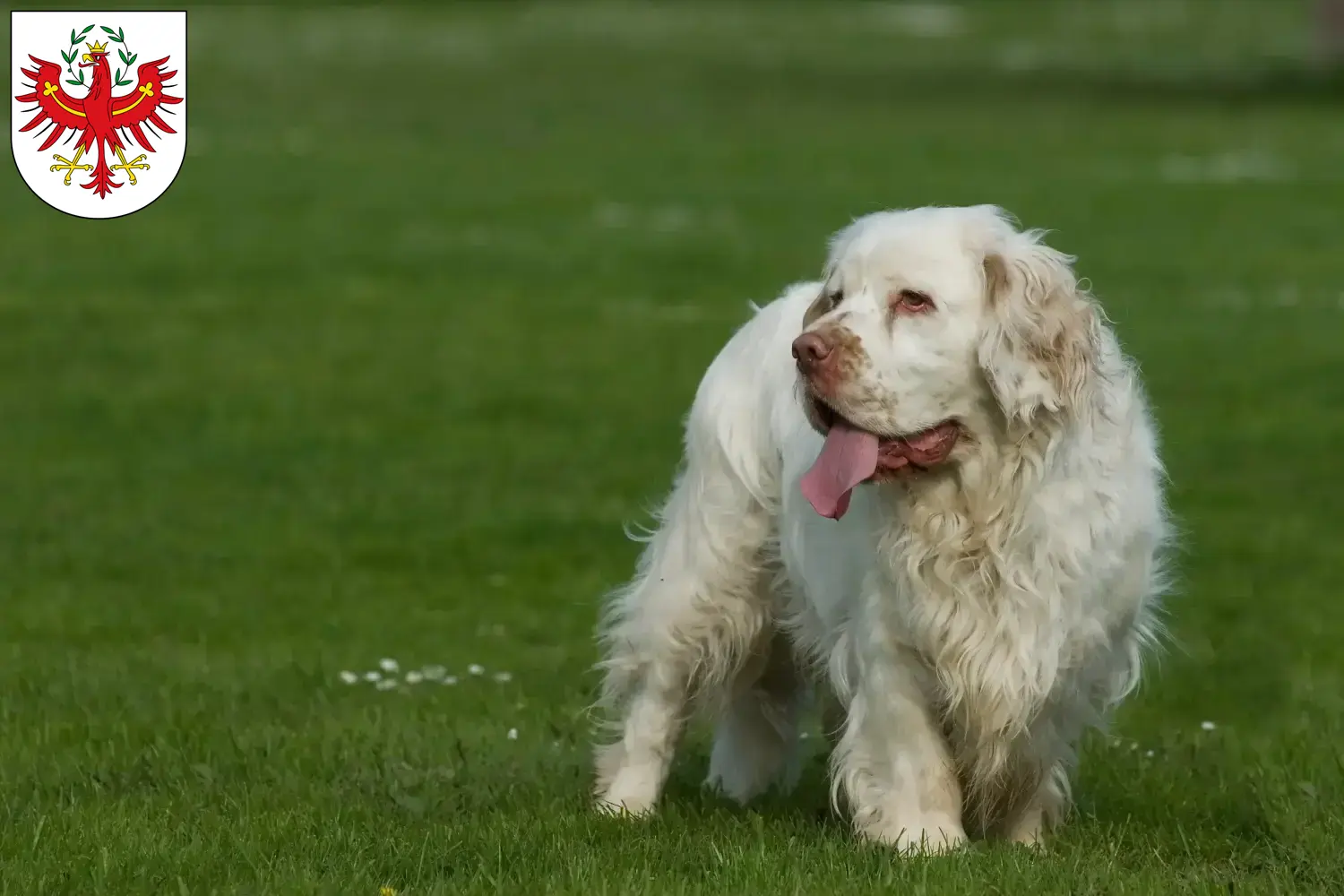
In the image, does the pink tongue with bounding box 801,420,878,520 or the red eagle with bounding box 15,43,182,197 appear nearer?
the pink tongue with bounding box 801,420,878,520

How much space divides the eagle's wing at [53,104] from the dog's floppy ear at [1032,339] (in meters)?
6.39

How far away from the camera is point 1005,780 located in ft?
21.4

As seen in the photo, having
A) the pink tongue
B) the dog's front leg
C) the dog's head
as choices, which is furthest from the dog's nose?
the dog's front leg

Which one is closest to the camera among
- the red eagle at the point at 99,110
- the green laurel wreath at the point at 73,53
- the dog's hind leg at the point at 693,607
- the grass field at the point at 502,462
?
the grass field at the point at 502,462

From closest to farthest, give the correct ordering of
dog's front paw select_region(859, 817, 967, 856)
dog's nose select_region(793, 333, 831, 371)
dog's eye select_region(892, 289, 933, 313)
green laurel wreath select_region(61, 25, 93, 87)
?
dog's nose select_region(793, 333, 831, 371)
dog's eye select_region(892, 289, 933, 313)
dog's front paw select_region(859, 817, 967, 856)
green laurel wreath select_region(61, 25, 93, 87)

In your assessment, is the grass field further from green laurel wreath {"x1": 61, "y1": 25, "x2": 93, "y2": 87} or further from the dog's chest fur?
green laurel wreath {"x1": 61, "y1": 25, "x2": 93, "y2": 87}

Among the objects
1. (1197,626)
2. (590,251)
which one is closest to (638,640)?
(1197,626)

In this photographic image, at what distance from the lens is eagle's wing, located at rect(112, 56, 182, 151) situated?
11195 mm

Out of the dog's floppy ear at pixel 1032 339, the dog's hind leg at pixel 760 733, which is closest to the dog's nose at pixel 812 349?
the dog's floppy ear at pixel 1032 339

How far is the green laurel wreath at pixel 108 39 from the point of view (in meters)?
11.5

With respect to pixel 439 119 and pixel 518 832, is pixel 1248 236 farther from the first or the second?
pixel 518 832

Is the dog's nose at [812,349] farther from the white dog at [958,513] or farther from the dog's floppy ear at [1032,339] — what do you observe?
the dog's floppy ear at [1032,339]

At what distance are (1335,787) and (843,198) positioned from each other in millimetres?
18805

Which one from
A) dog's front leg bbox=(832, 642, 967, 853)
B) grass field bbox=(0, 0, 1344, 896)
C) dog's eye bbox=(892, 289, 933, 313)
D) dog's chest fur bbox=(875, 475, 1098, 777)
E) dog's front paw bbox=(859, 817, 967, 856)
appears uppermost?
dog's eye bbox=(892, 289, 933, 313)
